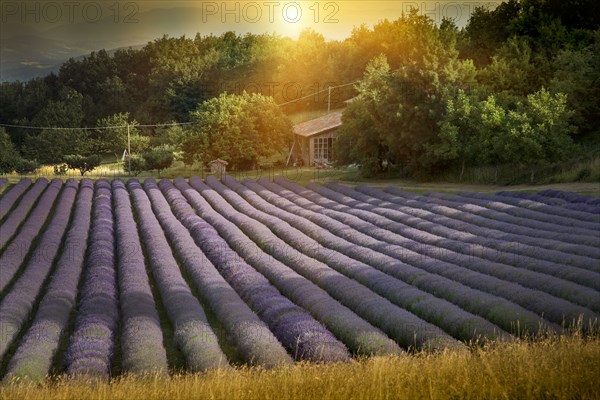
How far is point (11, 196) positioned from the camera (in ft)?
126

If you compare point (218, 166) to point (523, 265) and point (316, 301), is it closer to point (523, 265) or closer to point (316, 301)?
point (523, 265)

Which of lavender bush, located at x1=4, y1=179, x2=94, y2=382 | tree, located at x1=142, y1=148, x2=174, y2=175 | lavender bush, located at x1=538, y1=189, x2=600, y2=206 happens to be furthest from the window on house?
lavender bush, located at x1=4, y1=179, x2=94, y2=382

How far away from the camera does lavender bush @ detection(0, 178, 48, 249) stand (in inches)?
1101

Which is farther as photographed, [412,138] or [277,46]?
[277,46]

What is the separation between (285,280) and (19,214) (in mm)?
17557

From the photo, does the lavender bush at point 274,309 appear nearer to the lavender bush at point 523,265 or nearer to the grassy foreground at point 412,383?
the grassy foreground at point 412,383

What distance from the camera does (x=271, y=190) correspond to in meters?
41.9

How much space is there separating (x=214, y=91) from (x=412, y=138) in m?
42.8

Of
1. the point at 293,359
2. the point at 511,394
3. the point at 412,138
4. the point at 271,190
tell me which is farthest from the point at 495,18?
the point at 511,394

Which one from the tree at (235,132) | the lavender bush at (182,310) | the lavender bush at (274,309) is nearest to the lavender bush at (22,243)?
the lavender bush at (182,310)

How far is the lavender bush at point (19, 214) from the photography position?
2797cm

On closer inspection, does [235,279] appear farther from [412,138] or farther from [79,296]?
[412,138]

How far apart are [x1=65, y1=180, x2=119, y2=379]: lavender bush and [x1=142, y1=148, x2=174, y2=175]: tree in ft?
108

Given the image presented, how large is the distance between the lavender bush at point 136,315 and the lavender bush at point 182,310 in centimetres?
38
